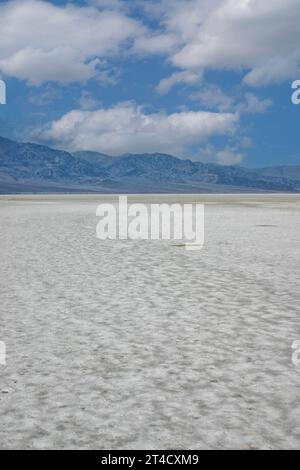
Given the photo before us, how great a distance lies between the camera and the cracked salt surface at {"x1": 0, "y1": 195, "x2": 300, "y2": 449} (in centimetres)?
434

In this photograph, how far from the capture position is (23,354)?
21.2 ft

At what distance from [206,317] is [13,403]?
168 inches

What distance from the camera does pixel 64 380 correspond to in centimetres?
553

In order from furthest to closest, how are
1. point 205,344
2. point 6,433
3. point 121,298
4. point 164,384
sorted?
point 121,298
point 205,344
point 164,384
point 6,433

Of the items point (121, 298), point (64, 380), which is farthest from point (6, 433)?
point (121, 298)

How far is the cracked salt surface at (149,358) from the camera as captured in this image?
171 inches

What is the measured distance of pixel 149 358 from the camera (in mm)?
6273

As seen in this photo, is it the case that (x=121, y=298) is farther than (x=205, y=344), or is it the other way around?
(x=121, y=298)

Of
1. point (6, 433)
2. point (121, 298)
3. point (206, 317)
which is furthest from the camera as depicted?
point (121, 298)
